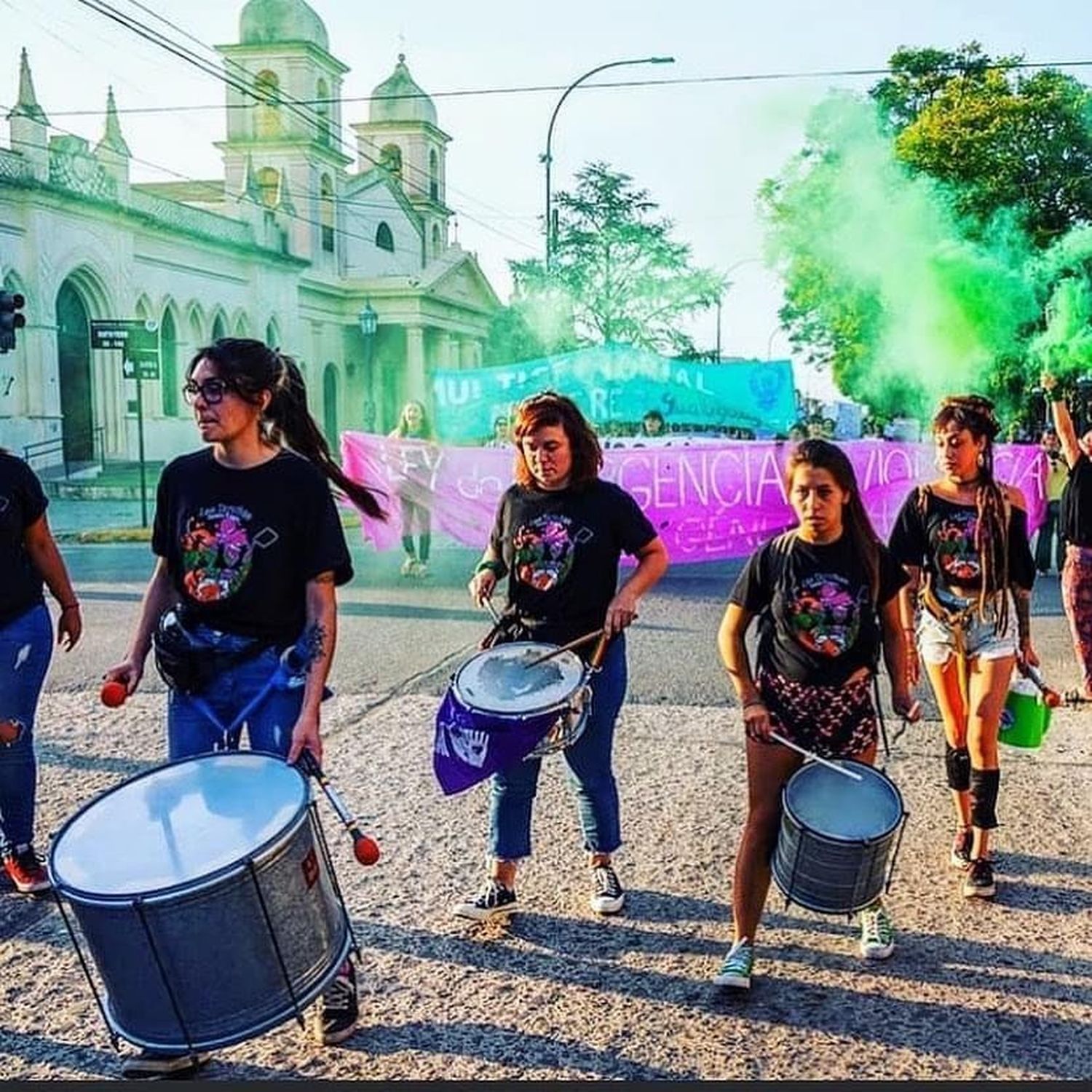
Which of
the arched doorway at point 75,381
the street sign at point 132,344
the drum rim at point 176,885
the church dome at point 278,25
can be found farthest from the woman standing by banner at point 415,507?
the arched doorway at point 75,381

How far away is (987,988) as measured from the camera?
3.36 m

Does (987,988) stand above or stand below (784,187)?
below

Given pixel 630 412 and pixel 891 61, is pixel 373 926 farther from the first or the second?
pixel 630 412

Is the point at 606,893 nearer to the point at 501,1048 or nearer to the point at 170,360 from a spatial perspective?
the point at 501,1048

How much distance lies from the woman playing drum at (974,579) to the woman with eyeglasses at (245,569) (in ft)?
6.40

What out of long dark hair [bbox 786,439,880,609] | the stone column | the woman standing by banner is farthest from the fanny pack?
the stone column

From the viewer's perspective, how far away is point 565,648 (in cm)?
361

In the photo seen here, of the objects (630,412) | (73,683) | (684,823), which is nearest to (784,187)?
(630,412)

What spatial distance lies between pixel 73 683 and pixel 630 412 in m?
10.2

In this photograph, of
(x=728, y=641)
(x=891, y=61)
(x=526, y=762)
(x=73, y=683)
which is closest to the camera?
(x=728, y=641)

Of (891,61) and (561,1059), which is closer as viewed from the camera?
(561,1059)

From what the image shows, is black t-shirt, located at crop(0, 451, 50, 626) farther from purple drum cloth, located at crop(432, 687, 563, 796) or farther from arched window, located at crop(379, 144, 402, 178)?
arched window, located at crop(379, 144, 402, 178)

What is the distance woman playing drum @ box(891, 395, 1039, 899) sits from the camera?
13.1 feet

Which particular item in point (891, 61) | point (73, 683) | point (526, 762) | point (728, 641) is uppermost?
point (891, 61)
